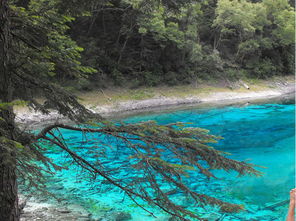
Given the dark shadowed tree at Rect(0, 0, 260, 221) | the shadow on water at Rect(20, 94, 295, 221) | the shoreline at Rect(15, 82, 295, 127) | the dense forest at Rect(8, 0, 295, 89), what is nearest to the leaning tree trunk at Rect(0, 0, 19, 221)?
the dark shadowed tree at Rect(0, 0, 260, 221)

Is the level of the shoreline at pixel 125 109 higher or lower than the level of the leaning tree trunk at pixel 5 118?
lower

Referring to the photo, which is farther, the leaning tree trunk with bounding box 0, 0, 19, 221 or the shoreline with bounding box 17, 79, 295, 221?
the shoreline with bounding box 17, 79, 295, 221

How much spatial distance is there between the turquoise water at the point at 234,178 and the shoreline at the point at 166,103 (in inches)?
119

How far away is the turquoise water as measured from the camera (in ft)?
20.1

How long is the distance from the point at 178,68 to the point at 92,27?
9.08 m

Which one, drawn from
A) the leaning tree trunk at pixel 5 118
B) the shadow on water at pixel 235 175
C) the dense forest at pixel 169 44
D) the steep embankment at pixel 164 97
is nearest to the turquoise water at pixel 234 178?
the shadow on water at pixel 235 175

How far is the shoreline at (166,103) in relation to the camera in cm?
1642

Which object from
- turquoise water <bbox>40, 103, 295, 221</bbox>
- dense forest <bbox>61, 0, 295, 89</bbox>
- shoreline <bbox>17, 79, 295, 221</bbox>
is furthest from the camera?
dense forest <bbox>61, 0, 295, 89</bbox>

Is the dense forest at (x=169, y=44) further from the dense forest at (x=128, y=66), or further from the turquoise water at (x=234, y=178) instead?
the turquoise water at (x=234, y=178)

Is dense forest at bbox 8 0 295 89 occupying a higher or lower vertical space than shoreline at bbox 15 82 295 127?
higher

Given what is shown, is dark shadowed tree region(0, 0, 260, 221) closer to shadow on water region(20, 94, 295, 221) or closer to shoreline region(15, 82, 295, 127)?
shadow on water region(20, 94, 295, 221)

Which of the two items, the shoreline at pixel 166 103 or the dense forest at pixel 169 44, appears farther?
the dense forest at pixel 169 44

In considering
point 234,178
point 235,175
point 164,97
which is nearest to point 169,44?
point 164,97

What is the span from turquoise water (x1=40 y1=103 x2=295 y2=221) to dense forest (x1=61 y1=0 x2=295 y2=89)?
825 cm
